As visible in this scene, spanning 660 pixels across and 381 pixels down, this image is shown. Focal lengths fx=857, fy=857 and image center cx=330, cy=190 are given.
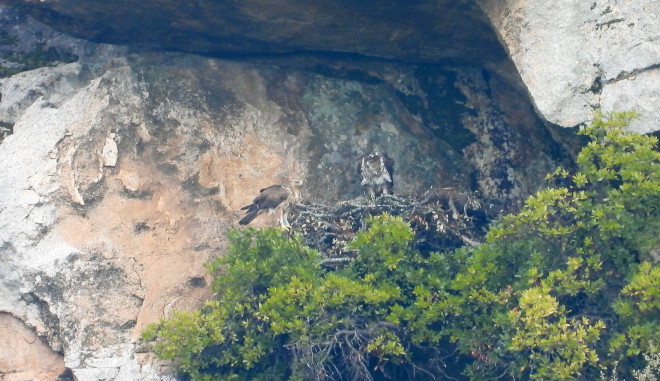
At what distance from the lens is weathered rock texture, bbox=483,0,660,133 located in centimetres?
801

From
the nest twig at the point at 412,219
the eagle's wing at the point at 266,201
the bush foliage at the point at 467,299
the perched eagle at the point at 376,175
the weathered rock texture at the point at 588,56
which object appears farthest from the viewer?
the perched eagle at the point at 376,175

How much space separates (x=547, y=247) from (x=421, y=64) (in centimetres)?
364

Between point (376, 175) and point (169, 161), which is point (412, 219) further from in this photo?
point (169, 161)

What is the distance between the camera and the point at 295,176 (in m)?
10.4

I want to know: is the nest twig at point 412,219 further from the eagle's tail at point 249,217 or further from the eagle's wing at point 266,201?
the eagle's tail at point 249,217

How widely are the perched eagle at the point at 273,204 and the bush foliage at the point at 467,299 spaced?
0.82m

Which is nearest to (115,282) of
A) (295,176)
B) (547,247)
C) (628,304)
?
(295,176)

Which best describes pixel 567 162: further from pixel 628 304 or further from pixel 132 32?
pixel 132 32

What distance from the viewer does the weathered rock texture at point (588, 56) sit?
315 inches

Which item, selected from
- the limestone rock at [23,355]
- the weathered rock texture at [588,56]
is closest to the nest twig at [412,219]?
the weathered rock texture at [588,56]

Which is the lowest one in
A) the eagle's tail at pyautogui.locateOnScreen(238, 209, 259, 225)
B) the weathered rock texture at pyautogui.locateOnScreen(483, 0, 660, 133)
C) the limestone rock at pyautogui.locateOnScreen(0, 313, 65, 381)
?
the limestone rock at pyautogui.locateOnScreen(0, 313, 65, 381)

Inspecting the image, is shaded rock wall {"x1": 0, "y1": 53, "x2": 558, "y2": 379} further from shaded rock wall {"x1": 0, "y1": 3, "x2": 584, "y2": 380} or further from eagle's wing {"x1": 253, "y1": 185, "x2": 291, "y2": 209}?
eagle's wing {"x1": 253, "y1": 185, "x2": 291, "y2": 209}

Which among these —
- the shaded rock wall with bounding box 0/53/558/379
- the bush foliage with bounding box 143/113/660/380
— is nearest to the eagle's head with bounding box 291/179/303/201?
the shaded rock wall with bounding box 0/53/558/379

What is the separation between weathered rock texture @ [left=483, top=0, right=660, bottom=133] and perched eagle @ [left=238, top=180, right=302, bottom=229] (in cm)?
302
